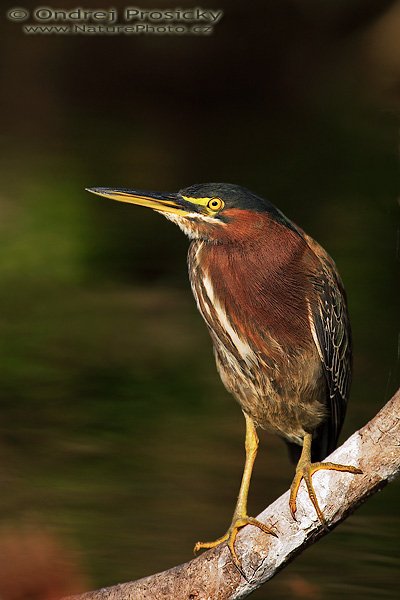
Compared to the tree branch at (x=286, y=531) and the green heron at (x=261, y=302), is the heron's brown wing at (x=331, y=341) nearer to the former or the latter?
the green heron at (x=261, y=302)

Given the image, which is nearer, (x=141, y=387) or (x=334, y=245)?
(x=141, y=387)

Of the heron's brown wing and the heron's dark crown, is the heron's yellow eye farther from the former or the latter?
the heron's brown wing

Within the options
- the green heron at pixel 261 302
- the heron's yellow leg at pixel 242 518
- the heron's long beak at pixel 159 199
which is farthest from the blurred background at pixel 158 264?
the heron's long beak at pixel 159 199

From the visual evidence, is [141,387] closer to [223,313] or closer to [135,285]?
[135,285]

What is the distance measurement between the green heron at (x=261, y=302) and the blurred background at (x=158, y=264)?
3.13 feet

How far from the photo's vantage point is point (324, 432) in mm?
2029

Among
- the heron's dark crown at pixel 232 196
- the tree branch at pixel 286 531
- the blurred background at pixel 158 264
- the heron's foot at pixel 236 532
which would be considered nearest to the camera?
the tree branch at pixel 286 531

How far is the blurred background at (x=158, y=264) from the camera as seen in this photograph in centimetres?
306

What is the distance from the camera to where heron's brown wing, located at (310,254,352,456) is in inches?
73.1

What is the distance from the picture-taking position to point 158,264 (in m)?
5.45

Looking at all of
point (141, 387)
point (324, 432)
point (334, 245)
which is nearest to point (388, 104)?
point (334, 245)

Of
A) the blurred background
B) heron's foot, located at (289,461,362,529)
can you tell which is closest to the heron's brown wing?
heron's foot, located at (289,461,362,529)

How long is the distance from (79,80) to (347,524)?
4.62 metres

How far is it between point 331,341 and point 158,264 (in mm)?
3592
